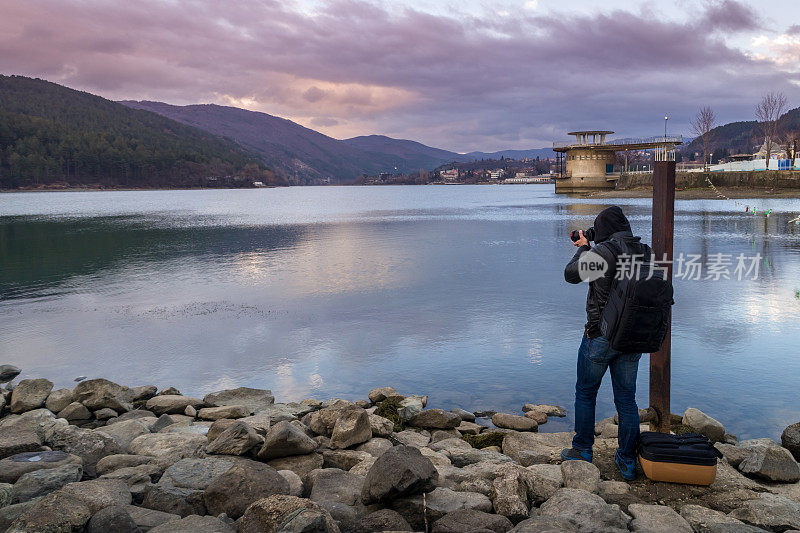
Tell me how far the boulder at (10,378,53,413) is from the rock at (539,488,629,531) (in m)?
7.90

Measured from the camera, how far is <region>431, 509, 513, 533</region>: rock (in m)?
4.27

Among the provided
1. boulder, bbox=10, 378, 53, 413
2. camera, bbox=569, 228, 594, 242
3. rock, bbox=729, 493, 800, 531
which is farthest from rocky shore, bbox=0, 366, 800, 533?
camera, bbox=569, 228, 594, 242

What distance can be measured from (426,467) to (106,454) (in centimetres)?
379

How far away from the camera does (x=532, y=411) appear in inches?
337

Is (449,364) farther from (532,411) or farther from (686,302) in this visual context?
(686,302)

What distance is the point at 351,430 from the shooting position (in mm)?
6648

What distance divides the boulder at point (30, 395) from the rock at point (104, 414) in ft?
3.20

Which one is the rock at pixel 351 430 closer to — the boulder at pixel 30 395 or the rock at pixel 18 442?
the rock at pixel 18 442

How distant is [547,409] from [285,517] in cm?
547

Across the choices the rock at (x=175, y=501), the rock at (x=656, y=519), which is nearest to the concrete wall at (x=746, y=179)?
the rock at (x=656, y=519)

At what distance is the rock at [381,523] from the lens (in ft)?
14.5

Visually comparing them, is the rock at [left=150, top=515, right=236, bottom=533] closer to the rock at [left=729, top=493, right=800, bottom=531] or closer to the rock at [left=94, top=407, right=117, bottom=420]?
the rock at [left=729, top=493, right=800, bottom=531]

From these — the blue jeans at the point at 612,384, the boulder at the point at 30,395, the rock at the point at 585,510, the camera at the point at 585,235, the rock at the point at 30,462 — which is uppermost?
the camera at the point at 585,235

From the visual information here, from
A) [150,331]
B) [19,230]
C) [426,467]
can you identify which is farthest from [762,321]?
[19,230]
